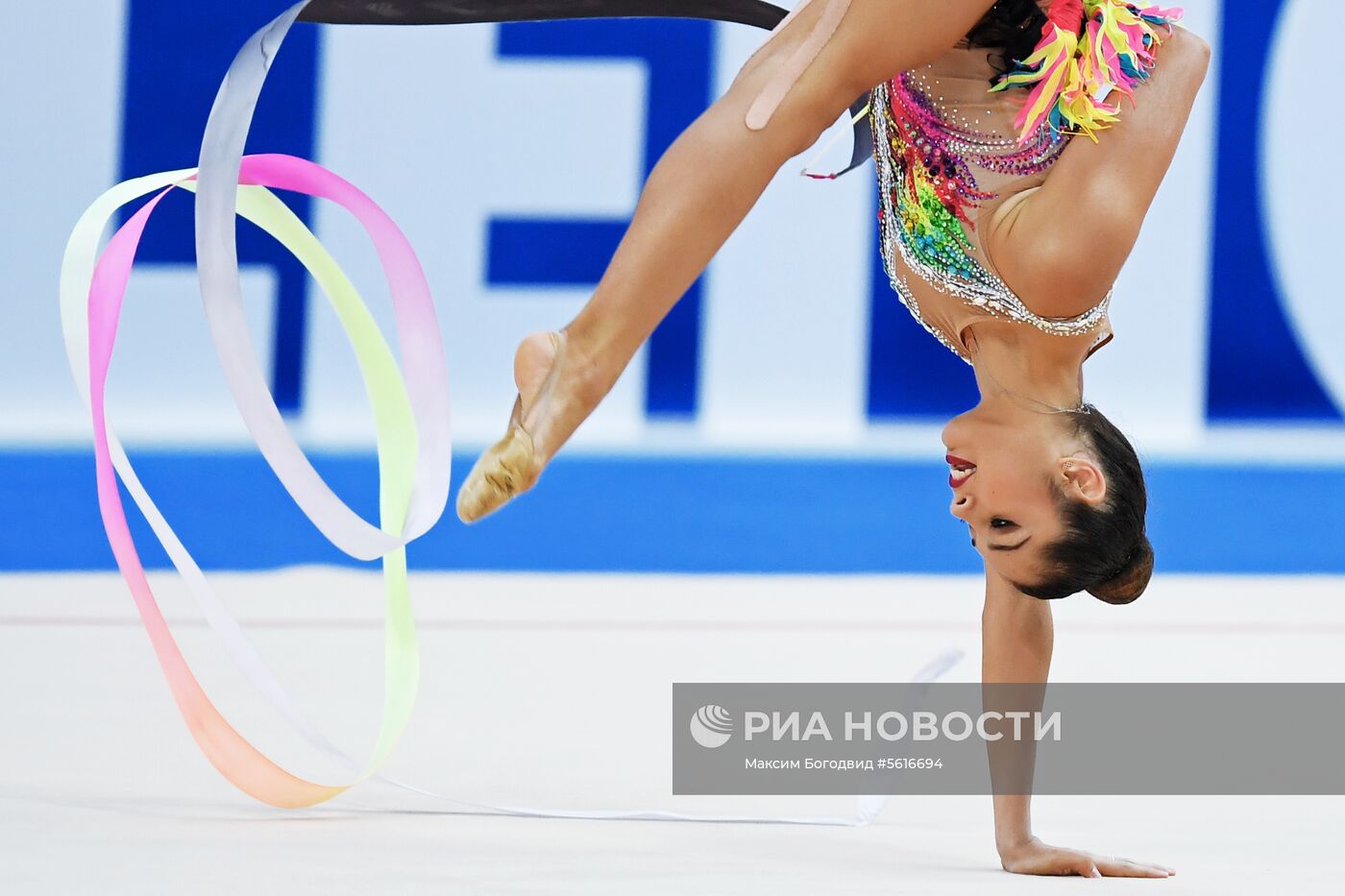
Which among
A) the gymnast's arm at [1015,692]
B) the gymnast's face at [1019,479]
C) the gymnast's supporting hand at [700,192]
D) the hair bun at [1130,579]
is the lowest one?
the gymnast's arm at [1015,692]

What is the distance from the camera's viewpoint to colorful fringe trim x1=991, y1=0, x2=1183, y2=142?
6.79 feet

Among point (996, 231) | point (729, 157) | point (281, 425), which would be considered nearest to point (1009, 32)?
point (996, 231)

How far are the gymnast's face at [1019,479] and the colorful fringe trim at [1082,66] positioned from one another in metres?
0.39

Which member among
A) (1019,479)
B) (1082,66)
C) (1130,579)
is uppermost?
(1082,66)

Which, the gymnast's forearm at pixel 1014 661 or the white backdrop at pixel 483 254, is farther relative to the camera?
the white backdrop at pixel 483 254

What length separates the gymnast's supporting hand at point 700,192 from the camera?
184 cm

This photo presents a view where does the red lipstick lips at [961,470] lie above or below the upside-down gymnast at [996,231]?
below

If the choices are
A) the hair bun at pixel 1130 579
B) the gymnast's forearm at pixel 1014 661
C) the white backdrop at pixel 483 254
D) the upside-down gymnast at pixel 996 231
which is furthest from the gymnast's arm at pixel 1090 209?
the white backdrop at pixel 483 254

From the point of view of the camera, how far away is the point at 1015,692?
8.02ft

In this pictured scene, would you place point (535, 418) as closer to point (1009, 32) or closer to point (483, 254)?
point (1009, 32)

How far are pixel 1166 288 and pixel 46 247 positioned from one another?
12.2 ft

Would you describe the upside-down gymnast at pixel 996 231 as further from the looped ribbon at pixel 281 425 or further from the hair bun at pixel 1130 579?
the looped ribbon at pixel 281 425

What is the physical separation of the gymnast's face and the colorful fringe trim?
1.27ft

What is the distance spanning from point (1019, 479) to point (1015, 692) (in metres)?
0.40
